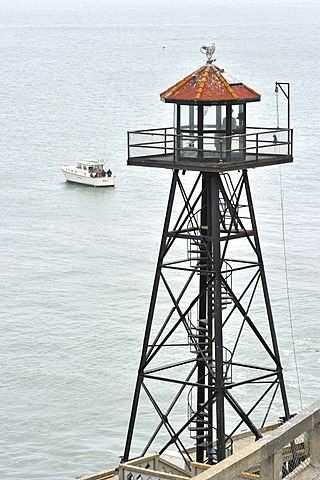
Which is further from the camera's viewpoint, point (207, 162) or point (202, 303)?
point (202, 303)

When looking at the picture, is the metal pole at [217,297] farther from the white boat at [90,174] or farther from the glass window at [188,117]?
the white boat at [90,174]

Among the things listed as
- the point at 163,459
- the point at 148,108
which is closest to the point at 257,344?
the point at 163,459

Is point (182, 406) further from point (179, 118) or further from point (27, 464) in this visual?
point (179, 118)

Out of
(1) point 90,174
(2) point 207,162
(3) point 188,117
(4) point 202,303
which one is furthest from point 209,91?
(1) point 90,174

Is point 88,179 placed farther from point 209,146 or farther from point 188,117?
point 209,146

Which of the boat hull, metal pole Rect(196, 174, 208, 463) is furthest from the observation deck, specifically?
the boat hull

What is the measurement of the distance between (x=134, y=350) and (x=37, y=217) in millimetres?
29385

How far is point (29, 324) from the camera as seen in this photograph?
1754 inches

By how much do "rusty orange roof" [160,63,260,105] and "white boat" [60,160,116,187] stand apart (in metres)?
57.4

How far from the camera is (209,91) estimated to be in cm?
2322

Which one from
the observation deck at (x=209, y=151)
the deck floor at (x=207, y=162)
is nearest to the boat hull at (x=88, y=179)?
the observation deck at (x=209, y=151)

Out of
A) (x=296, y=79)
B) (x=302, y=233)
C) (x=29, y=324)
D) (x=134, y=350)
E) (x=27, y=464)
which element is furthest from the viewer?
(x=296, y=79)

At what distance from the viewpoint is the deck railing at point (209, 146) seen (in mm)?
22938

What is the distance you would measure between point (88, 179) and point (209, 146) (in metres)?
59.7
